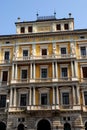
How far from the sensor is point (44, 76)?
38.9 meters

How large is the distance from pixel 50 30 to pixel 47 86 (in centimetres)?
986

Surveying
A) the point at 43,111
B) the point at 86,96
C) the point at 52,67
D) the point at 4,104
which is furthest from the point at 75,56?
the point at 4,104

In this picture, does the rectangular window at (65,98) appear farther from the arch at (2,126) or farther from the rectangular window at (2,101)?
the arch at (2,126)

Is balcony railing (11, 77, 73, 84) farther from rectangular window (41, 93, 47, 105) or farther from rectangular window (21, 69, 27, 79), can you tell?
rectangular window (41, 93, 47, 105)

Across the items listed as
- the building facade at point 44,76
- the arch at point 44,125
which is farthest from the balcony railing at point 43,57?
the arch at point 44,125

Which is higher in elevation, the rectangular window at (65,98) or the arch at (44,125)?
the rectangular window at (65,98)

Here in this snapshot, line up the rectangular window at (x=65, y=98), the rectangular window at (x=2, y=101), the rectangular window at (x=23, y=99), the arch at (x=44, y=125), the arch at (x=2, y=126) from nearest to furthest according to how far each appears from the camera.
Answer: the arch at (x=44, y=125) → the rectangular window at (x=65, y=98) → the arch at (x=2, y=126) → the rectangular window at (x=23, y=99) → the rectangular window at (x=2, y=101)

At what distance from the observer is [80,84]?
37562 millimetres

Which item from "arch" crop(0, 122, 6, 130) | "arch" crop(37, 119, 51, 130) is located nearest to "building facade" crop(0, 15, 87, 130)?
"arch" crop(37, 119, 51, 130)

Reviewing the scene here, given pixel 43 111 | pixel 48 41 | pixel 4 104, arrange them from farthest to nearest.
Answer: pixel 48 41 < pixel 4 104 < pixel 43 111

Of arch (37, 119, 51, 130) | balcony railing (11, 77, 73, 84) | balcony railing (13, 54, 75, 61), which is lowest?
arch (37, 119, 51, 130)

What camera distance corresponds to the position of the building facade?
118 feet

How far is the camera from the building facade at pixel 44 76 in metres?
35.8

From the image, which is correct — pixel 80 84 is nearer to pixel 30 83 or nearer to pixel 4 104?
pixel 30 83
